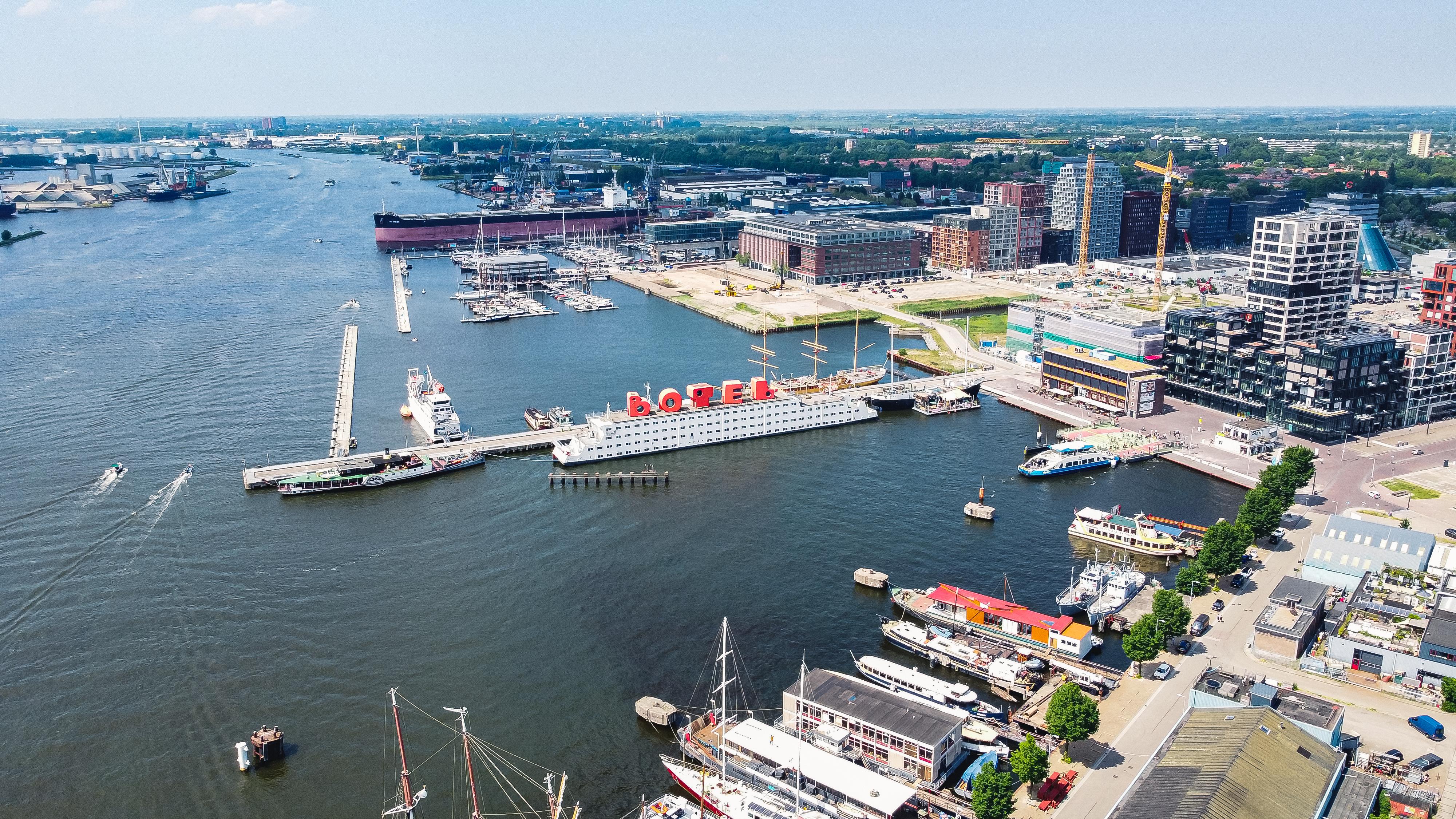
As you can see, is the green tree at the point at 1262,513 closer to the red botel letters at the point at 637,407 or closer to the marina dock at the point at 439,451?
the red botel letters at the point at 637,407

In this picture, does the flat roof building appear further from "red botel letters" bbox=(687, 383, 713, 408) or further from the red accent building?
the red accent building

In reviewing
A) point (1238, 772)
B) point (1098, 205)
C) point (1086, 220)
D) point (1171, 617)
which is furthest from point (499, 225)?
point (1238, 772)

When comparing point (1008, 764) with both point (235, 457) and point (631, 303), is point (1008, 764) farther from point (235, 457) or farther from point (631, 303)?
point (631, 303)

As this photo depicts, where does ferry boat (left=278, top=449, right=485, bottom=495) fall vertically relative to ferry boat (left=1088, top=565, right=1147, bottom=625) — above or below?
above

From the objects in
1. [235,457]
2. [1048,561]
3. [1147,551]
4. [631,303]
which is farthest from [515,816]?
[631,303]

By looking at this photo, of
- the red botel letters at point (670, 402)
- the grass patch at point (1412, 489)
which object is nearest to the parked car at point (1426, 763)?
the grass patch at point (1412, 489)

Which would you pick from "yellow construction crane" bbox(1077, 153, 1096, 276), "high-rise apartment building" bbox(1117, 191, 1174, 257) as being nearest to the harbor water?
"yellow construction crane" bbox(1077, 153, 1096, 276)
